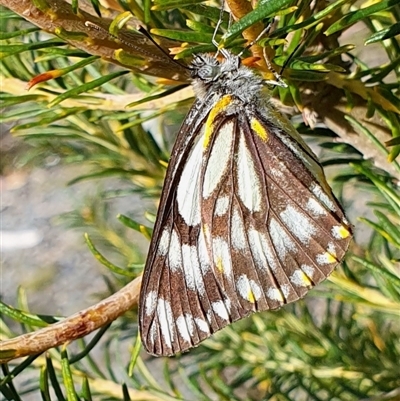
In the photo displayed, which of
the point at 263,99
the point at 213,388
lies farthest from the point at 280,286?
the point at 213,388

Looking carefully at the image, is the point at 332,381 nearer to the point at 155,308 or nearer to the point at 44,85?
the point at 155,308

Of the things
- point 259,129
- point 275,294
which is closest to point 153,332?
point 275,294

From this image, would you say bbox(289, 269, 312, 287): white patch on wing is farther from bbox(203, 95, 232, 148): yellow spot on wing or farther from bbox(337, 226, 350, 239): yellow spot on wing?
bbox(203, 95, 232, 148): yellow spot on wing

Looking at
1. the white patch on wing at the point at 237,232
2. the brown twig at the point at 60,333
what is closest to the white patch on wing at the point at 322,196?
the white patch on wing at the point at 237,232

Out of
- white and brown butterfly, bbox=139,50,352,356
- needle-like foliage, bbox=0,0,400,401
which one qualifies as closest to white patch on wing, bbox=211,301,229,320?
white and brown butterfly, bbox=139,50,352,356

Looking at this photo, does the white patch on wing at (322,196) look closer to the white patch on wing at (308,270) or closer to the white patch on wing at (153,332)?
the white patch on wing at (308,270)
